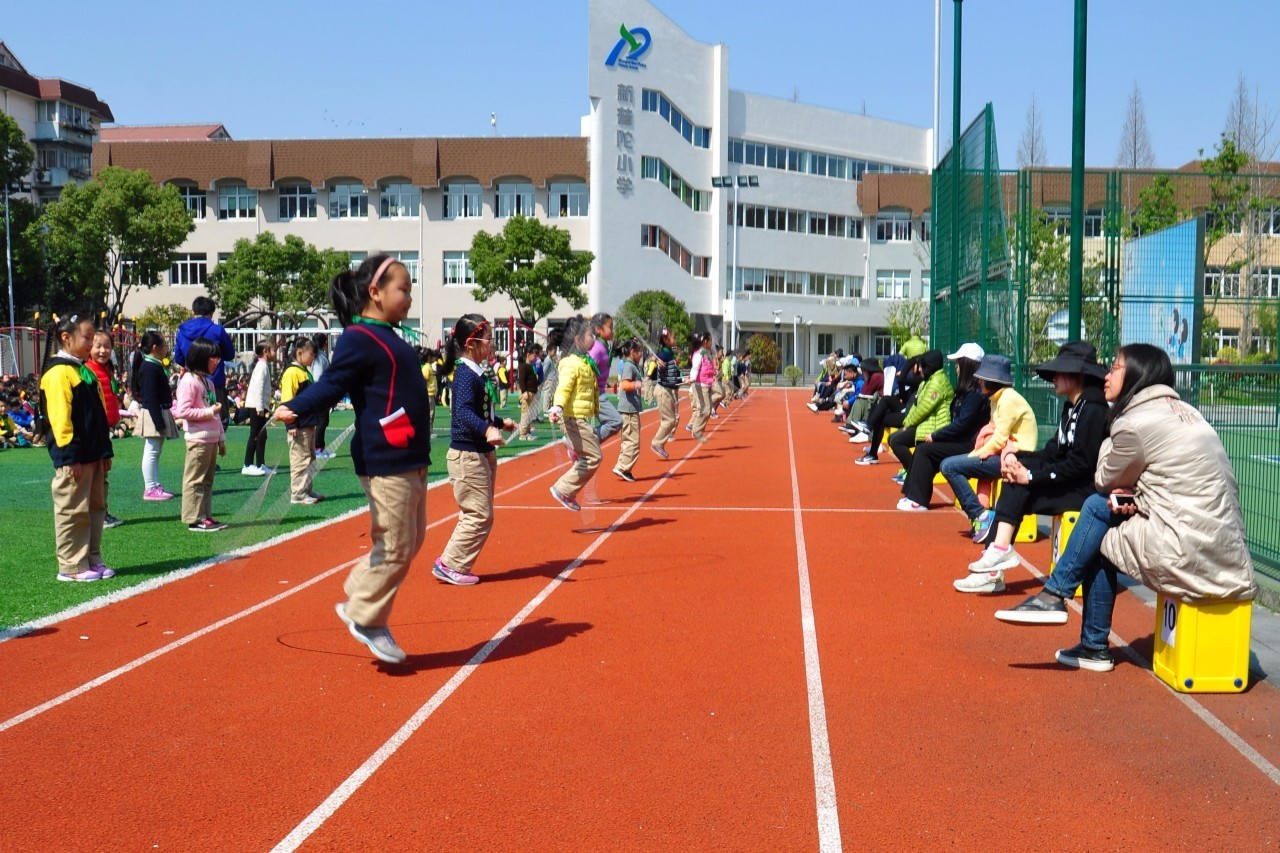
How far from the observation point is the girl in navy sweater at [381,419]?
5.61 m

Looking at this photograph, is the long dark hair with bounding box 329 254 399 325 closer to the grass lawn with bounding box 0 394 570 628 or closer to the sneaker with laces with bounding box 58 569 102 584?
the grass lawn with bounding box 0 394 570 628

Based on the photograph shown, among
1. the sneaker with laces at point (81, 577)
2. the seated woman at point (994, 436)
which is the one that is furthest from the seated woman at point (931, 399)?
the sneaker with laces at point (81, 577)

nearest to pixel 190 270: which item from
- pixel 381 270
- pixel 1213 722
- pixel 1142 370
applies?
pixel 381 270

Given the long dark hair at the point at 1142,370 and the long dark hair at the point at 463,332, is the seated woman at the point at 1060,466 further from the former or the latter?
the long dark hair at the point at 463,332

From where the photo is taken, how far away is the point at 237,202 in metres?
61.8

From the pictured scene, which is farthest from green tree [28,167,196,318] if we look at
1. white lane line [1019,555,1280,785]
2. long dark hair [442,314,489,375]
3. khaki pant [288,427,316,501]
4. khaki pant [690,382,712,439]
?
white lane line [1019,555,1280,785]

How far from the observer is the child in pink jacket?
1032 cm

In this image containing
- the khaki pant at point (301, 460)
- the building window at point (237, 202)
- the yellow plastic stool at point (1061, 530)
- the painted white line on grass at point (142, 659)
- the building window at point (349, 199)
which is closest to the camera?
the painted white line on grass at point (142, 659)

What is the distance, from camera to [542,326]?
2361 inches

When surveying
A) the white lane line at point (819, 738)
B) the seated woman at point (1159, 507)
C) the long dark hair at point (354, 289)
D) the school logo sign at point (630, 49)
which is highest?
the school logo sign at point (630, 49)

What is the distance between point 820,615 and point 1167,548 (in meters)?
2.41

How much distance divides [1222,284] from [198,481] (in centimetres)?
1523

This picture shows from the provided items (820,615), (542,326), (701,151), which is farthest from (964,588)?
(701,151)

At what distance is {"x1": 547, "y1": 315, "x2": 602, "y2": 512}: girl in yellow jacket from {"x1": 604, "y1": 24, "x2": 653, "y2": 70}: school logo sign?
168 ft
